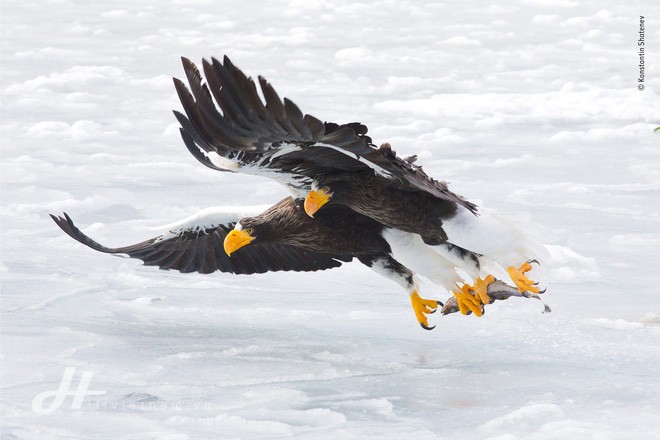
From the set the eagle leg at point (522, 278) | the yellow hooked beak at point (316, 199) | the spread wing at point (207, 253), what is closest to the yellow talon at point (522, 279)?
the eagle leg at point (522, 278)

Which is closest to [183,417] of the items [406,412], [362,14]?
[406,412]

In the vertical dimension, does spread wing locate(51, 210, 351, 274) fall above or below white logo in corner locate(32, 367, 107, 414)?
above

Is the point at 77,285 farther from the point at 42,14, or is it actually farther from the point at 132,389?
the point at 42,14

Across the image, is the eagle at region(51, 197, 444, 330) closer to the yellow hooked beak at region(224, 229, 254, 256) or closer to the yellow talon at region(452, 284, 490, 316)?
the yellow hooked beak at region(224, 229, 254, 256)

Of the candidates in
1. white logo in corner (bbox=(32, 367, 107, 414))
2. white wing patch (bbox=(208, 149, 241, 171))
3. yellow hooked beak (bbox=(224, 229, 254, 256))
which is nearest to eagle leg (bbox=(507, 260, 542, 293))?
yellow hooked beak (bbox=(224, 229, 254, 256))

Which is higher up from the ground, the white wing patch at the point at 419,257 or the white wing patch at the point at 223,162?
the white wing patch at the point at 223,162

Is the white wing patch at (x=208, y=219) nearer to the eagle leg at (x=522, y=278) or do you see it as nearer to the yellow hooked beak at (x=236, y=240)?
the yellow hooked beak at (x=236, y=240)

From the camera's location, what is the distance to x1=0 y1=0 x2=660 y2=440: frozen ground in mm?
4734

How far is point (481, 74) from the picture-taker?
37.5 ft

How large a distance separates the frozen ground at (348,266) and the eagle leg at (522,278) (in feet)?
0.41

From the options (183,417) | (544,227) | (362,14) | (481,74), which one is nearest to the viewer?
(183,417)

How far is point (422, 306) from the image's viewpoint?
571cm

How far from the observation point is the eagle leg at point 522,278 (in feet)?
17.5

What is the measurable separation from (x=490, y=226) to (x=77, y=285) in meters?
2.45
